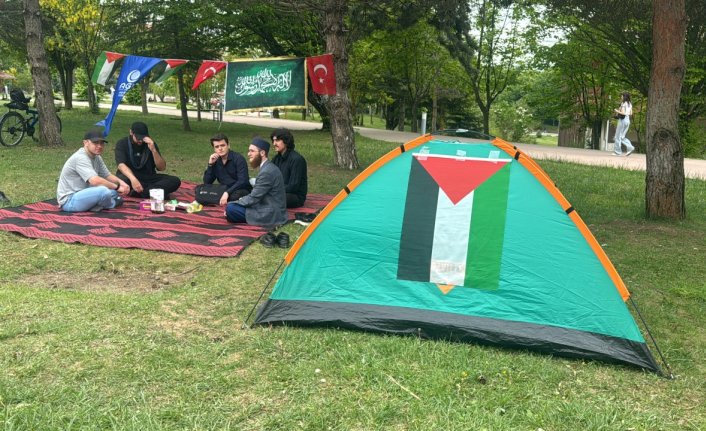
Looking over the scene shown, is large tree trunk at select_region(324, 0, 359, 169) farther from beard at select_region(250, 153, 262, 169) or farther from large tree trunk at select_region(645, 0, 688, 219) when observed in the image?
large tree trunk at select_region(645, 0, 688, 219)

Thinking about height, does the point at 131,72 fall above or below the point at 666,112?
above

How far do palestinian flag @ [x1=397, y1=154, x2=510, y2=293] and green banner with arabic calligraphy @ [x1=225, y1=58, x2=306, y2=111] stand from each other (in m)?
5.91

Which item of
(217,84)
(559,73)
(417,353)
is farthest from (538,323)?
(217,84)

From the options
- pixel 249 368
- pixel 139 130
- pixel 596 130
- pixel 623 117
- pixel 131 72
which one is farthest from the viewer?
pixel 596 130

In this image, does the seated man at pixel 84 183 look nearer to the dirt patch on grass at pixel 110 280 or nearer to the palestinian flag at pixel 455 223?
the dirt patch on grass at pixel 110 280

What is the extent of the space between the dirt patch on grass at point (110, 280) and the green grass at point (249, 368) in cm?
2

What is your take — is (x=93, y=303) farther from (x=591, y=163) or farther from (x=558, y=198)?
(x=591, y=163)

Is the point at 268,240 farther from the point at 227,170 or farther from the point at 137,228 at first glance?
the point at 227,170

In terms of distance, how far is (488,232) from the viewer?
151 inches

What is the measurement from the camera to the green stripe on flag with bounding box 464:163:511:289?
3.80 meters

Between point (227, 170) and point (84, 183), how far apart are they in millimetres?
1759

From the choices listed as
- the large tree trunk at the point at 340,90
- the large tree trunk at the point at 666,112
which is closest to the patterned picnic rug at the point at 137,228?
the large tree trunk at the point at 340,90

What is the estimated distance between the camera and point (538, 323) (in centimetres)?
367

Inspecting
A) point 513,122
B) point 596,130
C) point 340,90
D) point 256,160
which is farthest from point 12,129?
point 513,122
